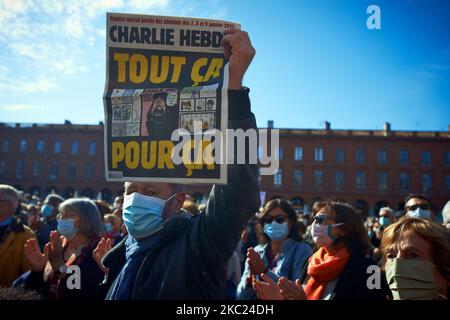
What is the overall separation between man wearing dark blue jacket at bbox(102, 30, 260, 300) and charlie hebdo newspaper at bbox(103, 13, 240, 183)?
0.07 m

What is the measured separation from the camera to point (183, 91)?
1762 mm

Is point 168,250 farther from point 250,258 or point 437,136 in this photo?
point 437,136

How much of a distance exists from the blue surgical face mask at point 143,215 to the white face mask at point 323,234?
1.49 metres

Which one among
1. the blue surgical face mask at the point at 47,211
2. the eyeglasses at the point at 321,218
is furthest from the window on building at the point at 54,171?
the eyeglasses at the point at 321,218

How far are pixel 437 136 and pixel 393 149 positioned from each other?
18.4ft

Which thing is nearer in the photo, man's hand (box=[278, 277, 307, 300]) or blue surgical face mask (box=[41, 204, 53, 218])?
man's hand (box=[278, 277, 307, 300])

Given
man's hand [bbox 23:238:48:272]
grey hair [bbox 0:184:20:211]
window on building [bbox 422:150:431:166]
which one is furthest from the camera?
window on building [bbox 422:150:431:166]

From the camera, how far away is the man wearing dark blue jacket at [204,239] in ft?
5.36

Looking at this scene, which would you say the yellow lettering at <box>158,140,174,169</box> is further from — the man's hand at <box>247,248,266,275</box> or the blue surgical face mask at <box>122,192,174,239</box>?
the man's hand at <box>247,248,266,275</box>

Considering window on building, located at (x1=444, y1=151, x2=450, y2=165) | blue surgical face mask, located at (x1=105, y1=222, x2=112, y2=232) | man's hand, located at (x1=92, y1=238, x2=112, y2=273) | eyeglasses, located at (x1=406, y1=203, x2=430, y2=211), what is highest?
window on building, located at (x1=444, y1=151, x2=450, y2=165)

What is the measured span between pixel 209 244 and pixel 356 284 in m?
1.40

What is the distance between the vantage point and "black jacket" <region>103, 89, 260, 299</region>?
5.34 feet

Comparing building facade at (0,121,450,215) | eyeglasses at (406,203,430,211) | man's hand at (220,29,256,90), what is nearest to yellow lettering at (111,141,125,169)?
man's hand at (220,29,256,90)
